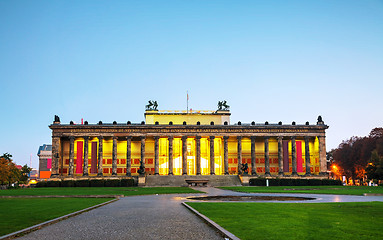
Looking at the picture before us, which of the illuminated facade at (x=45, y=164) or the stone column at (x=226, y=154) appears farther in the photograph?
the illuminated facade at (x=45, y=164)

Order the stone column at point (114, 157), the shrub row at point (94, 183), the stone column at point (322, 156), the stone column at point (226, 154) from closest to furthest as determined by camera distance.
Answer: the shrub row at point (94, 183) < the stone column at point (226, 154) < the stone column at point (114, 157) < the stone column at point (322, 156)

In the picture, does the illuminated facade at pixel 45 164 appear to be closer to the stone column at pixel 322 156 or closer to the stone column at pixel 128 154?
the stone column at pixel 128 154

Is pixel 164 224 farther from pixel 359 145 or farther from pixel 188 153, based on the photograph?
pixel 359 145

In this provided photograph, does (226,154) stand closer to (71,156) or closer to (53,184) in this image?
(71,156)

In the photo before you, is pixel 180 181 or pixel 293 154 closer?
pixel 180 181

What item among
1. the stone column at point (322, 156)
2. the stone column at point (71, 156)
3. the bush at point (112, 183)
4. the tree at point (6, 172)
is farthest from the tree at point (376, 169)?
the tree at point (6, 172)

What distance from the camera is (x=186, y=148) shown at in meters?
84.1

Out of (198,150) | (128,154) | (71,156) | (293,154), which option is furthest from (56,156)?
(293,154)

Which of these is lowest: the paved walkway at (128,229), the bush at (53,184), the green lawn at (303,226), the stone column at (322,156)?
the bush at (53,184)

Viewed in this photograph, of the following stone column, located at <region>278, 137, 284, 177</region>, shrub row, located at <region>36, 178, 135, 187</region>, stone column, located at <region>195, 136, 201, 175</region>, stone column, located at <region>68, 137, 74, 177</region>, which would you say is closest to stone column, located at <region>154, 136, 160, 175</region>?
stone column, located at <region>195, 136, 201, 175</region>

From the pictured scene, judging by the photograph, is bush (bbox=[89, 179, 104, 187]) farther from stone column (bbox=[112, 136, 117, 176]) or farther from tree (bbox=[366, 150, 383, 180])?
tree (bbox=[366, 150, 383, 180])

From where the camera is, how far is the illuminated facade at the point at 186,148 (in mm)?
83562

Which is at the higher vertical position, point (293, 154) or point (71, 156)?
point (293, 154)

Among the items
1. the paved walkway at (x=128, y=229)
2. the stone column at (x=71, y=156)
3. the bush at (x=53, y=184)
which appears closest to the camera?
the paved walkway at (x=128, y=229)
